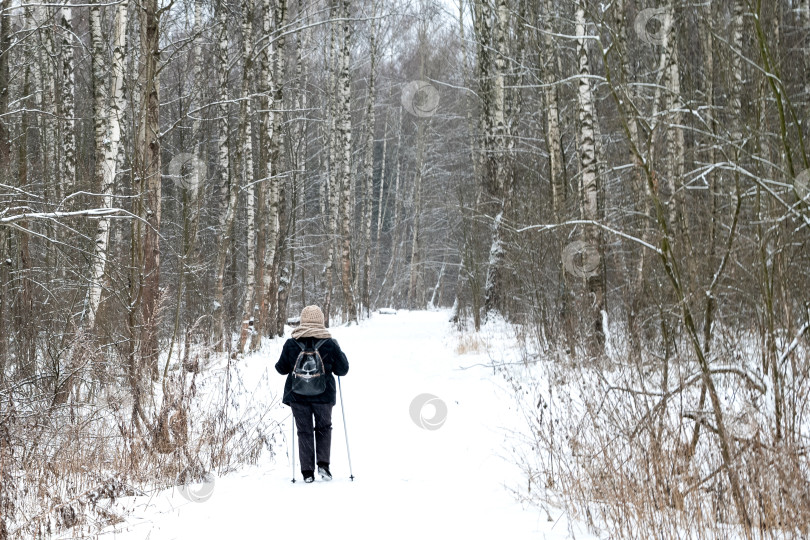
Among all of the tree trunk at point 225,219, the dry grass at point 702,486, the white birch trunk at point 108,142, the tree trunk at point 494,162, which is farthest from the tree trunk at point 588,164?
the tree trunk at point 225,219

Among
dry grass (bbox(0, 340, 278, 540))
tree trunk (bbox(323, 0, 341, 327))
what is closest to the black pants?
dry grass (bbox(0, 340, 278, 540))

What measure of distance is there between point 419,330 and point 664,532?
52.9 feet

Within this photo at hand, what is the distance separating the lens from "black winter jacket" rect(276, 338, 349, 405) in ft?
19.1

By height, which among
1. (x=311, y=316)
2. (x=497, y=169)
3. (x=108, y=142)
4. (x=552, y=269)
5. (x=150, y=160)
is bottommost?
(x=311, y=316)

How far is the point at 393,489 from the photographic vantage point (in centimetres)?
528

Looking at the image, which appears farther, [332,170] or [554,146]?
[332,170]

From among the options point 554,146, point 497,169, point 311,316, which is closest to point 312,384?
point 311,316

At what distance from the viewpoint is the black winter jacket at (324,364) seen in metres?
5.81

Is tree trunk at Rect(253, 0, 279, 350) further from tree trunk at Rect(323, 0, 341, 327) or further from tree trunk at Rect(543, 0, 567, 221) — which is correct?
tree trunk at Rect(543, 0, 567, 221)

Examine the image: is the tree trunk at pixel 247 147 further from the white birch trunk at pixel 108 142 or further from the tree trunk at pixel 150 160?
the tree trunk at pixel 150 160

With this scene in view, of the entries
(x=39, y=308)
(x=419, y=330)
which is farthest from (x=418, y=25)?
(x=39, y=308)

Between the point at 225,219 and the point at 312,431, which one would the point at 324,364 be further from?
the point at 225,219

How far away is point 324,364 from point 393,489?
49.8 inches

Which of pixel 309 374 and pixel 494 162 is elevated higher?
pixel 494 162
